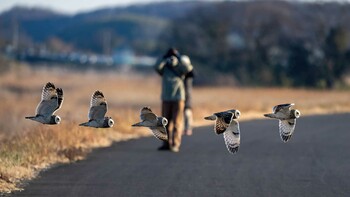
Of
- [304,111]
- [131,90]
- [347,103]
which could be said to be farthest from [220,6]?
[304,111]

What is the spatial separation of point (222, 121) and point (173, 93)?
9006mm

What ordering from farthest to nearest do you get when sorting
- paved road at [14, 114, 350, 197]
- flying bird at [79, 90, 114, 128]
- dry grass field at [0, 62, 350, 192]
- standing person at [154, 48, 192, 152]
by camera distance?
1. standing person at [154, 48, 192, 152]
2. dry grass field at [0, 62, 350, 192]
3. paved road at [14, 114, 350, 197]
4. flying bird at [79, 90, 114, 128]

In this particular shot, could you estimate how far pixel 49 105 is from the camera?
7.24m

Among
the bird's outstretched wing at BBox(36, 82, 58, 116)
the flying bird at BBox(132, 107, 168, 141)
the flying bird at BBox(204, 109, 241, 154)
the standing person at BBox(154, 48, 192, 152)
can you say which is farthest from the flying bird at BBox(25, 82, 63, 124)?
the standing person at BBox(154, 48, 192, 152)

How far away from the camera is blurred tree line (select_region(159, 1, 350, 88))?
54.2 metres

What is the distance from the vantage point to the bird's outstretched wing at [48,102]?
283 inches

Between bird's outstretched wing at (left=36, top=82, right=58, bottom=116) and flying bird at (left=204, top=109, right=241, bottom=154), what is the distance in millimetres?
1280

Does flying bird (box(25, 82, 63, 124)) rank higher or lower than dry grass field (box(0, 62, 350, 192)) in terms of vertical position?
lower

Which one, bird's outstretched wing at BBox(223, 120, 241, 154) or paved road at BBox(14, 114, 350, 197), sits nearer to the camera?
bird's outstretched wing at BBox(223, 120, 241, 154)

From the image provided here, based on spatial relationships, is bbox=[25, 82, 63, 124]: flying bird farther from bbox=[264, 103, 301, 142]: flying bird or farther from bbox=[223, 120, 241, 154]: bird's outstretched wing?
bbox=[264, 103, 301, 142]: flying bird

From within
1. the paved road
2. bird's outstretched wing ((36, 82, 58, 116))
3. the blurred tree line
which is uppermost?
the blurred tree line

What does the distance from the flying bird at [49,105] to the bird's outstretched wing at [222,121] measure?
1.30m

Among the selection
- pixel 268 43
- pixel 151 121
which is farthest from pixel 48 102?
pixel 268 43

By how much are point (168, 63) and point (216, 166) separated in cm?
277
